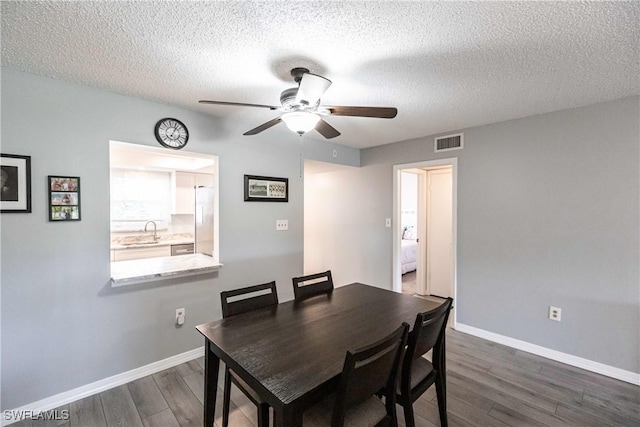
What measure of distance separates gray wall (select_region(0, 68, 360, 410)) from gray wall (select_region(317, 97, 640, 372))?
2.78 meters

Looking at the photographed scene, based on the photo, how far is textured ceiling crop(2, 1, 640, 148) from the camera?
1368mm

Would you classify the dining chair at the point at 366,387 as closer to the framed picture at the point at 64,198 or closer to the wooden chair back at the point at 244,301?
the wooden chair back at the point at 244,301

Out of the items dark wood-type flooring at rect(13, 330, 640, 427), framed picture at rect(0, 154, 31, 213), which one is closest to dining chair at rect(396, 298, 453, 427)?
dark wood-type flooring at rect(13, 330, 640, 427)

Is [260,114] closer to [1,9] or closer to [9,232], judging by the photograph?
[1,9]

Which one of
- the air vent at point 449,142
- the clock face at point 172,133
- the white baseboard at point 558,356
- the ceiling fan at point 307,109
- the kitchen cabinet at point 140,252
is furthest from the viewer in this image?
the kitchen cabinet at point 140,252

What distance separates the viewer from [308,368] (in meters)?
1.27

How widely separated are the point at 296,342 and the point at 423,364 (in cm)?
87

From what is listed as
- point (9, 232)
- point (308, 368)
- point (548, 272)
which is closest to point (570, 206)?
point (548, 272)

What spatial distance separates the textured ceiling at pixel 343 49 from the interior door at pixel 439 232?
200cm

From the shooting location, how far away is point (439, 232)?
4.54m

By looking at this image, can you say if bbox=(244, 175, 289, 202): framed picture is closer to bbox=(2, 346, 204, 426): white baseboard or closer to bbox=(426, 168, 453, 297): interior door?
bbox=(2, 346, 204, 426): white baseboard

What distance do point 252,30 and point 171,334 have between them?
2547 millimetres

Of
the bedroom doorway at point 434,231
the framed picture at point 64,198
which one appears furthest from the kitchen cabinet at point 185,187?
the bedroom doorway at point 434,231

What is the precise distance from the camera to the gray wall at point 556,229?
2.43 m
